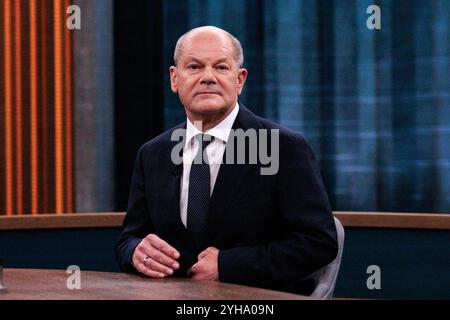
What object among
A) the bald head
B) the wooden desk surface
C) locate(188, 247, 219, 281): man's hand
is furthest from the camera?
the bald head

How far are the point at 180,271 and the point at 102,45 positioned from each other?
1.98 m

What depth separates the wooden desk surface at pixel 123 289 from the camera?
1527 millimetres

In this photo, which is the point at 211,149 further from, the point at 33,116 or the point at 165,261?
the point at 33,116

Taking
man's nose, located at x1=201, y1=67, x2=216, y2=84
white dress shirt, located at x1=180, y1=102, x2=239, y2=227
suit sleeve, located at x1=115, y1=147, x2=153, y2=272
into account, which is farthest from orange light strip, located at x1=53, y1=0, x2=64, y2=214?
man's nose, located at x1=201, y1=67, x2=216, y2=84

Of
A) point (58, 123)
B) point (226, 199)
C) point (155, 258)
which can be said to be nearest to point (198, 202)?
point (226, 199)

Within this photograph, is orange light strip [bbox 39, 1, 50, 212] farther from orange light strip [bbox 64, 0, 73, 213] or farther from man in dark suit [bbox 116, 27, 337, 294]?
man in dark suit [bbox 116, 27, 337, 294]

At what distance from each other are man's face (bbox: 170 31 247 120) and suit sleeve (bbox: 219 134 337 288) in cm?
20

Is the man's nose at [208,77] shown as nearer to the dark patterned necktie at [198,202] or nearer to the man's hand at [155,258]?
the dark patterned necktie at [198,202]

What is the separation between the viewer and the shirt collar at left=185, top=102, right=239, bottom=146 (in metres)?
1.90

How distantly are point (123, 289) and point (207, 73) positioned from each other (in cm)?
53

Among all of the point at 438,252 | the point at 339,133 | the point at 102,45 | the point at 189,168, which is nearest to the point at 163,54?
the point at 102,45

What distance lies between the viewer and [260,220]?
6.04 feet

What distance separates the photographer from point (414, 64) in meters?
3.40

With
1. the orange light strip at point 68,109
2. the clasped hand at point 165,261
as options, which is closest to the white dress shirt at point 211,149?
the clasped hand at point 165,261
